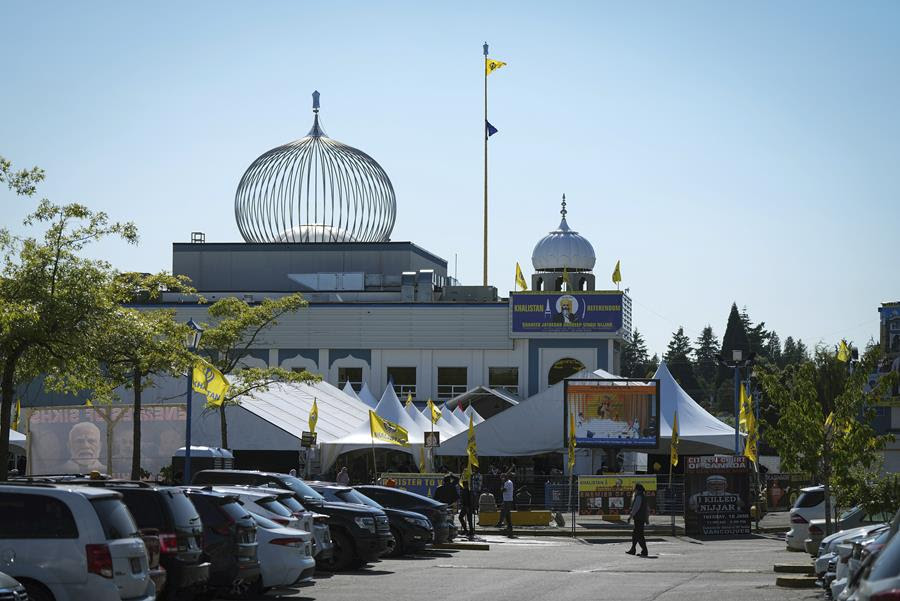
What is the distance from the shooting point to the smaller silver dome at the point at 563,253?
264 ft

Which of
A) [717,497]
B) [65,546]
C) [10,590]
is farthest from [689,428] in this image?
[10,590]

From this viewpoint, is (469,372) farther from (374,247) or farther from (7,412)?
(7,412)

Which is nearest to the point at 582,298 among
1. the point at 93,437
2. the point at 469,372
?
the point at 469,372

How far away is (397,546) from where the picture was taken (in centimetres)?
2778

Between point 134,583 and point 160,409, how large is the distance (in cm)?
2237

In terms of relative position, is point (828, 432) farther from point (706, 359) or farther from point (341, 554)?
point (706, 359)

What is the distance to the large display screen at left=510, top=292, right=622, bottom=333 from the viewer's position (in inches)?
3091

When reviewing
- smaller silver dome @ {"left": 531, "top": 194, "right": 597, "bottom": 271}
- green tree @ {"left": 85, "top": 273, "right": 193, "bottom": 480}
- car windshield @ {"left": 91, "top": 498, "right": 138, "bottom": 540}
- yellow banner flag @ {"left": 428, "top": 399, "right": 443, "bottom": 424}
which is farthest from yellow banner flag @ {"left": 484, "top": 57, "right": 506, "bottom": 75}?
car windshield @ {"left": 91, "top": 498, "right": 138, "bottom": 540}

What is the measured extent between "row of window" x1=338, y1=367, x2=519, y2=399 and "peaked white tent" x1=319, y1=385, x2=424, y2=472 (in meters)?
28.4

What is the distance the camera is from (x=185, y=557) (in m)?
15.8

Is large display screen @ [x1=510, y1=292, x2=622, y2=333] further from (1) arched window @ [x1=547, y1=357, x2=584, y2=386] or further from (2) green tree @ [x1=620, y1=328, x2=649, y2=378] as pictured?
(2) green tree @ [x1=620, y1=328, x2=649, y2=378]

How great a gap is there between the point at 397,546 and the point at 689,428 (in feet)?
70.6

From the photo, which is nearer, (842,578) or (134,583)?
(134,583)

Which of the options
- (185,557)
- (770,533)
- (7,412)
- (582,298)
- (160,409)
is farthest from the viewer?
(582,298)
